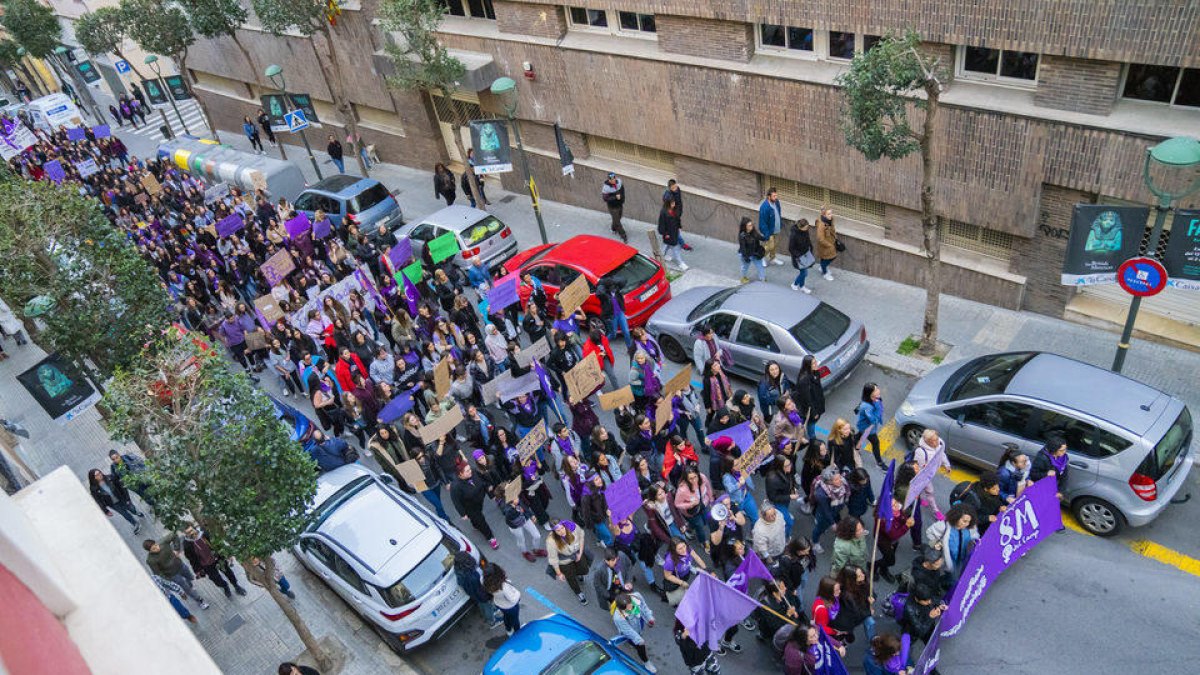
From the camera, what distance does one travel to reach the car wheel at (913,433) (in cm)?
1127

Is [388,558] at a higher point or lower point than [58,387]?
lower

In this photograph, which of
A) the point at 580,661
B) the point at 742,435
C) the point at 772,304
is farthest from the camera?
the point at 772,304

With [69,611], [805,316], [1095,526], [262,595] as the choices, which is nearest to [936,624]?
[1095,526]

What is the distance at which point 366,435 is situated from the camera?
48.2 feet

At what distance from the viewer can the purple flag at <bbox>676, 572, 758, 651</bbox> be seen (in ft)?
27.8

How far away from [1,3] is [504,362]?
1791 inches

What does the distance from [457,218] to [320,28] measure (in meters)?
9.21

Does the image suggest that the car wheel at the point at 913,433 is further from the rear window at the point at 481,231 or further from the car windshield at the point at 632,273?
the rear window at the point at 481,231

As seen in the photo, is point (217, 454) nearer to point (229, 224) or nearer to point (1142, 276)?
point (1142, 276)

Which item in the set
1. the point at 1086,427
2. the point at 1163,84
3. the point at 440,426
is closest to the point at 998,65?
the point at 1163,84

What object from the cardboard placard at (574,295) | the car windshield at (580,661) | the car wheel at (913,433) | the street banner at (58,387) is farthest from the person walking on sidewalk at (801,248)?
the street banner at (58,387)

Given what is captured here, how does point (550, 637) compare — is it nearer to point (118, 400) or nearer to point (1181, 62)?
point (118, 400)

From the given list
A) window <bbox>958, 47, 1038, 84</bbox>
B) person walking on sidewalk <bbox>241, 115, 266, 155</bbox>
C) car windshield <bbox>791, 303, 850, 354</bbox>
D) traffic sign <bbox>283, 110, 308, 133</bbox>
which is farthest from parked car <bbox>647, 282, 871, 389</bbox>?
person walking on sidewalk <bbox>241, 115, 266, 155</bbox>

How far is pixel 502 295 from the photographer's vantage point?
51.0 feet
